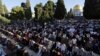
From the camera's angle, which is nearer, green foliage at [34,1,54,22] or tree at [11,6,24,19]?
green foliage at [34,1,54,22]

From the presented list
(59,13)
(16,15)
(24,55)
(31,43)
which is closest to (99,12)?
(59,13)

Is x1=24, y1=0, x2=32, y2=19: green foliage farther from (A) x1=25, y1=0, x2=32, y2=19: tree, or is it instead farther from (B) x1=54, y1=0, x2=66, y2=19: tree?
(B) x1=54, y1=0, x2=66, y2=19: tree

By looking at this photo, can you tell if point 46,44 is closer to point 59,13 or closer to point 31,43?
point 31,43

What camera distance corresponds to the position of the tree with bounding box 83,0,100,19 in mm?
49091

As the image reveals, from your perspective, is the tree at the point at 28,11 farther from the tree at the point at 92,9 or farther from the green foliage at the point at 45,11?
the tree at the point at 92,9

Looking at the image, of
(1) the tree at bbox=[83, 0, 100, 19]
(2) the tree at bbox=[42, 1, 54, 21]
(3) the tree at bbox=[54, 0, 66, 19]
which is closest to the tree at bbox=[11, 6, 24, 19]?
(3) the tree at bbox=[54, 0, 66, 19]

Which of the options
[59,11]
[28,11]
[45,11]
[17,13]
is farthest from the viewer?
[28,11]

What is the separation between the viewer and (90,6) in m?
50.7

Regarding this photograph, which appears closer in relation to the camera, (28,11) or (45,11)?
(45,11)

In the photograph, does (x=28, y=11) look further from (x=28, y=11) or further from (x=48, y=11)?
(x=48, y=11)

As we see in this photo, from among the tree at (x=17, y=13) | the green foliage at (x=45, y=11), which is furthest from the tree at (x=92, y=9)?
the tree at (x=17, y=13)

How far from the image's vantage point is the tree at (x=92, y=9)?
49.1 meters

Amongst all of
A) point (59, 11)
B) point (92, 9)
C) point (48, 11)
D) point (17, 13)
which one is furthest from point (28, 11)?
point (92, 9)

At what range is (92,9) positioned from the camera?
50.3 meters
